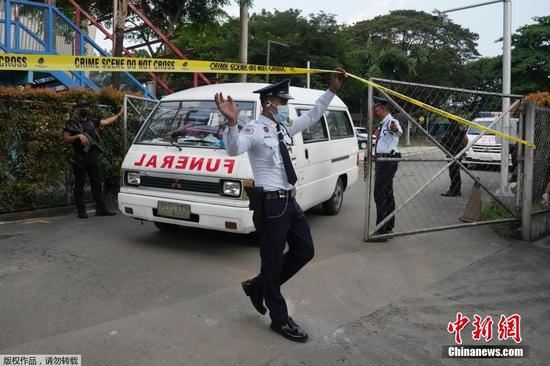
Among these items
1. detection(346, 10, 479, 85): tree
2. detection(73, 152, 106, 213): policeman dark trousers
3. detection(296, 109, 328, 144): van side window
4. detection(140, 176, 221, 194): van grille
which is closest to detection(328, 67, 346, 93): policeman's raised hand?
detection(140, 176, 221, 194): van grille

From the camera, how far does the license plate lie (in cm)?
549

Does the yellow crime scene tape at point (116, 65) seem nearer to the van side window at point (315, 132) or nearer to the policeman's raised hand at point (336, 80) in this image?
the policeman's raised hand at point (336, 80)

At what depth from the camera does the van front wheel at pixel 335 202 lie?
26.3ft

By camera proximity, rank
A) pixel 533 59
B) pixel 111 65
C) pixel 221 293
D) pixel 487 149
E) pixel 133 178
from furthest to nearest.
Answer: pixel 533 59, pixel 487 149, pixel 133 178, pixel 111 65, pixel 221 293

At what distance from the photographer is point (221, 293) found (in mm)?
4555

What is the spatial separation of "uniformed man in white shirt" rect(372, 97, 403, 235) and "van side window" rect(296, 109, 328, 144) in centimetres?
88

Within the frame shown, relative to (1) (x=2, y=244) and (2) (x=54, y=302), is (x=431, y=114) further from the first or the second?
(1) (x=2, y=244)

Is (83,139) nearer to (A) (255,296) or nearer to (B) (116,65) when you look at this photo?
(B) (116,65)

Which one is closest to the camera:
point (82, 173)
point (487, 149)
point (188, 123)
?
point (188, 123)

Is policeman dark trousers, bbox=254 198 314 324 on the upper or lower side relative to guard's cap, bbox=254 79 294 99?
lower

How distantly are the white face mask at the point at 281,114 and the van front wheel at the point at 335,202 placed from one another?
13.2ft

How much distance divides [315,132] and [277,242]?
11.7ft

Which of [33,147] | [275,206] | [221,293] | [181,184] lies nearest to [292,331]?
[275,206]

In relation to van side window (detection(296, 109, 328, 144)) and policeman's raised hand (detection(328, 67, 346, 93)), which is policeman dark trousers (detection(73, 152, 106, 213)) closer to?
van side window (detection(296, 109, 328, 144))
